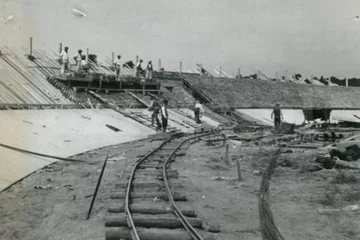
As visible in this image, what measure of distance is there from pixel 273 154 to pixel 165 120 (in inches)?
263

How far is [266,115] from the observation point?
34.1 metres

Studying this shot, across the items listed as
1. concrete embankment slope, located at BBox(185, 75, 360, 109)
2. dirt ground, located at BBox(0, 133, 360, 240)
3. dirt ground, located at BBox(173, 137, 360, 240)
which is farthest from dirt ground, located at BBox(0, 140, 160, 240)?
concrete embankment slope, located at BBox(185, 75, 360, 109)

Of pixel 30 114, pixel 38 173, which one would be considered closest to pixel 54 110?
pixel 30 114

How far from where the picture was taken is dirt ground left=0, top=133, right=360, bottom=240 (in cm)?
644

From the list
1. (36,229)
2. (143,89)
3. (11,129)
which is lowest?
(36,229)

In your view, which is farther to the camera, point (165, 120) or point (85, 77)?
point (85, 77)

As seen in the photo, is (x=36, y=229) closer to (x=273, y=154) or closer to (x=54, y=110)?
(x=273, y=154)

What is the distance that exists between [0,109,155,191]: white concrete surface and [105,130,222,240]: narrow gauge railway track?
9.44ft

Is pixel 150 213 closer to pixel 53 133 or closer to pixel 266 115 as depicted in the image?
pixel 53 133

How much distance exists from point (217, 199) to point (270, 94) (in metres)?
33.1

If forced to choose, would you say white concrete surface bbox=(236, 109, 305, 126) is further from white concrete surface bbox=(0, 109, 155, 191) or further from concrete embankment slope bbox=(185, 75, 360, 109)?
white concrete surface bbox=(0, 109, 155, 191)

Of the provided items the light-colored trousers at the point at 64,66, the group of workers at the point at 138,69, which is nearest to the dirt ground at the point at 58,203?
the light-colored trousers at the point at 64,66

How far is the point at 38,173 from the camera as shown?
1063cm

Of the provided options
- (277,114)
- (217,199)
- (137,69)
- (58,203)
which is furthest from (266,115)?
(58,203)
